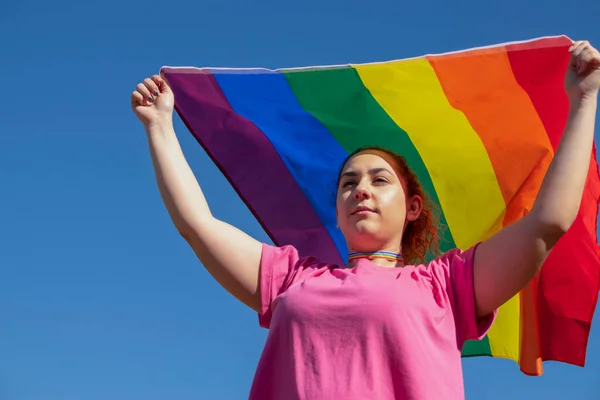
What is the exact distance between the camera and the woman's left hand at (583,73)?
11.1 feet

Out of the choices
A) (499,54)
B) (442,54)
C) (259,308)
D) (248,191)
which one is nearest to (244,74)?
(248,191)

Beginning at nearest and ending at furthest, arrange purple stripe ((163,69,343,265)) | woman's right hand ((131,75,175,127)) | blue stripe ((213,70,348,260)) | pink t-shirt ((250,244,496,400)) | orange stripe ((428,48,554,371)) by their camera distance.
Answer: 1. pink t-shirt ((250,244,496,400))
2. woman's right hand ((131,75,175,127))
3. orange stripe ((428,48,554,371))
4. purple stripe ((163,69,343,265))
5. blue stripe ((213,70,348,260))

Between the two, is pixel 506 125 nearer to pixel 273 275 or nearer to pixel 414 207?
pixel 414 207

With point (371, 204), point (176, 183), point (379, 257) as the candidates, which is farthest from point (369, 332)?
point (176, 183)

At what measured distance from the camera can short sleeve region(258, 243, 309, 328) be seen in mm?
3551

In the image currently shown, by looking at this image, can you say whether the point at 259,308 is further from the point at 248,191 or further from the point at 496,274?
the point at 248,191

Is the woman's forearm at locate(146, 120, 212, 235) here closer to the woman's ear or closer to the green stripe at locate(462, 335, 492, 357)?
the woman's ear

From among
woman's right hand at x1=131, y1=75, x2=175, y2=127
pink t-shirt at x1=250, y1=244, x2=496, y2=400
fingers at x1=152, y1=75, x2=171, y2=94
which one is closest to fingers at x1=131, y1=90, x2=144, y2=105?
woman's right hand at x1=131, y1=75, x2=175, y2=127

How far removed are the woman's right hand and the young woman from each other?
0.05 ft

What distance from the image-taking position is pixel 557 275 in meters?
4.52

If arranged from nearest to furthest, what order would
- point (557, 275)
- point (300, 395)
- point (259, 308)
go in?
point (300, 395) < point (259, 308) < point (557, 275)

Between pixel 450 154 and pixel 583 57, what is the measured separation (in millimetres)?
1556

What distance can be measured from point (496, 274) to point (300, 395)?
881mm

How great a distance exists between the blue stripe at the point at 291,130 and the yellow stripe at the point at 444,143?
1.38 ft
